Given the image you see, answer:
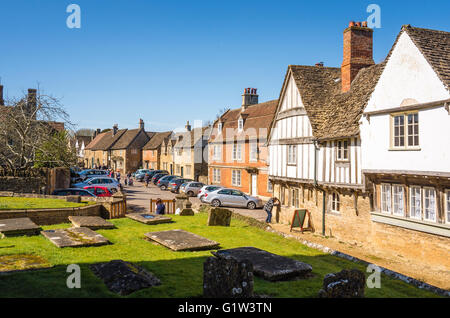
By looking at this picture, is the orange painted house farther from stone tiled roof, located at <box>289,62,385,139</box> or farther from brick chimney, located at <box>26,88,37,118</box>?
brick chimney, located at <box>26,88,37,118</box>

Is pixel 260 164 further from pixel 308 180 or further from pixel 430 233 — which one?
pixel 430 233

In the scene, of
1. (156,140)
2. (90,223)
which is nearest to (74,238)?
(90,223)

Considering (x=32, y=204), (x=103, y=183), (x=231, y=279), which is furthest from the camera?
(x=103, y=183)

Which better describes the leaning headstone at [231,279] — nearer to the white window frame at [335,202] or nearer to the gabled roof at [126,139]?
the white window frame at [335,202]

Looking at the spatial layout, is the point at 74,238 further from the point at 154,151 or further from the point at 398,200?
the point at 154,151

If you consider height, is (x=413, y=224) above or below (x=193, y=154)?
below

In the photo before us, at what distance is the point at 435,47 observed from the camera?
1520 centimetres

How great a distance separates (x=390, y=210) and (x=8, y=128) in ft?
90.1

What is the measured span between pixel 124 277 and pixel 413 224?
12.9m

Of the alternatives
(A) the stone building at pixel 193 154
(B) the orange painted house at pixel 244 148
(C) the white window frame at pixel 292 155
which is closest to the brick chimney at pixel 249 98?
(B) the orange painted house at pixel 244 148

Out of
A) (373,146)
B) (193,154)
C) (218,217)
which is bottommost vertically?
(218,217)

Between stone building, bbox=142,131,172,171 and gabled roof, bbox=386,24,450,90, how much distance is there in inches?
1981
